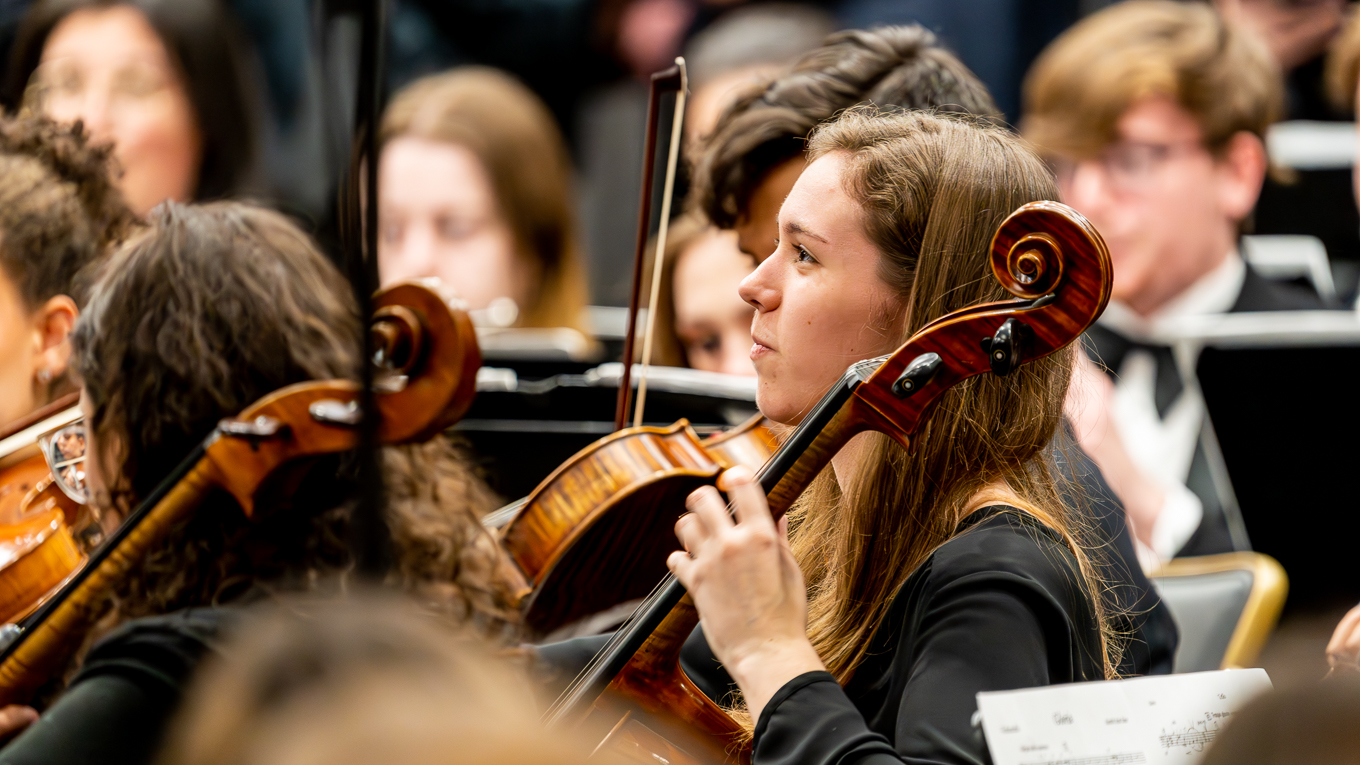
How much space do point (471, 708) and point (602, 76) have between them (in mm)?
3657

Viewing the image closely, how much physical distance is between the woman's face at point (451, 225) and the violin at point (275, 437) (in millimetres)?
2267

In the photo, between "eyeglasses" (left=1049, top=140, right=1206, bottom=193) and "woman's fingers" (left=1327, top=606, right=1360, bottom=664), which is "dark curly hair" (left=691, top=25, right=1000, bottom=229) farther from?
"eyeglasses" (left=1049, top=140, right=1206, bottom=193)

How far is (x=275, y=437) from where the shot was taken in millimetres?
1443

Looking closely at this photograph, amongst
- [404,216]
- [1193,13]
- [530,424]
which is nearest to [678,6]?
[404,216]

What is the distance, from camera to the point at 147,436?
1.53m

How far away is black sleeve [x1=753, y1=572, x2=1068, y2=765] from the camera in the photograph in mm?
1008

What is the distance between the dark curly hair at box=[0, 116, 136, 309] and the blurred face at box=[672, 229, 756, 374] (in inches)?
50.8

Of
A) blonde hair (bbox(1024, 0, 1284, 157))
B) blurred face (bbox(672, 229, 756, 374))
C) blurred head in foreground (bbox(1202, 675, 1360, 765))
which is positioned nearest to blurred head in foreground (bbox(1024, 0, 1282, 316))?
blonde hair (bbox(1024, 0, 1284, 157))

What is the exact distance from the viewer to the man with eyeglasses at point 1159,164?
348cm

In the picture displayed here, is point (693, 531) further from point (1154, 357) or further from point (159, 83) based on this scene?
point (1154, 357)

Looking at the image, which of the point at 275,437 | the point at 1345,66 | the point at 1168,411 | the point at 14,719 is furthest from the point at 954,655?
the point at 1345,66

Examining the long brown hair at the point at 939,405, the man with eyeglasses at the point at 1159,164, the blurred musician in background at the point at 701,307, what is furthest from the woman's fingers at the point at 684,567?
the man with eyeglasses at the point at 1159,164

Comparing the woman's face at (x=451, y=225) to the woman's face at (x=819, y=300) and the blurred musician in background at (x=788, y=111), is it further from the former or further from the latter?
the woman's face at (x=819, y=300)

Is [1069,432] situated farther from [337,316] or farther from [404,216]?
[404,216]
